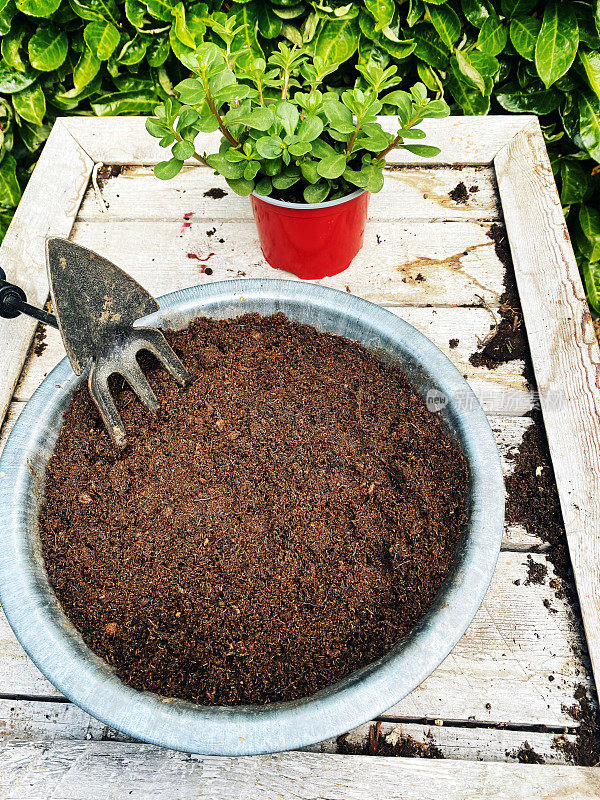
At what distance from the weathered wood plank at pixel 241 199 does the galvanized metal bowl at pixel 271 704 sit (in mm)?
408

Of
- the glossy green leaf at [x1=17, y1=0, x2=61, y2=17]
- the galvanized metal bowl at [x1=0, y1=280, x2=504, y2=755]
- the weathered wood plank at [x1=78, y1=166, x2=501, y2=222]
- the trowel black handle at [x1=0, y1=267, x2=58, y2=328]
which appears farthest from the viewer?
the glossy green leaf at [x1=17, y1=0, x2=61, y2=17]

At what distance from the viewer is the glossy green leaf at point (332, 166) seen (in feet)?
2.77

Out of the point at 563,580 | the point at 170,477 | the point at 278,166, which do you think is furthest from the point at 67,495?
the point at 563,580

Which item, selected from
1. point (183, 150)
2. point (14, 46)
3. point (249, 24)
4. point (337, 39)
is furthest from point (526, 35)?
point (14, 46)

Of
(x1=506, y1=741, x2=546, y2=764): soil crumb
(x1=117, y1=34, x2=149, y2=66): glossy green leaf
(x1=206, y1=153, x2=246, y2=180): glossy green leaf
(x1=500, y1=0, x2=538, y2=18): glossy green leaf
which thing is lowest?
(x1=506, y1=741, x2=546, y2=764): soil crumb

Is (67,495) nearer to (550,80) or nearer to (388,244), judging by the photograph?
(388,244)

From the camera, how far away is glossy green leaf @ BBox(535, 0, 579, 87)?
1.33m

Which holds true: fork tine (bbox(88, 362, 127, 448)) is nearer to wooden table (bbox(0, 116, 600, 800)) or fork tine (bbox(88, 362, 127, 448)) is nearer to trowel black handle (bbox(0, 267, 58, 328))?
trowel black handle (bbox(0, 267, 58, 328))

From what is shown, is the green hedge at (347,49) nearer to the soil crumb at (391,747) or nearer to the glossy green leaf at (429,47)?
the glossy green leaf at (429,47)

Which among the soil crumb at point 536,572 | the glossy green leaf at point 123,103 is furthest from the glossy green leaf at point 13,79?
the soil crumb at point 536,572

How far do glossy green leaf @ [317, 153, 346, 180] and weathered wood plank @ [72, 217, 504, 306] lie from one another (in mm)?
282

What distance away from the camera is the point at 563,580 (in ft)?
2.69

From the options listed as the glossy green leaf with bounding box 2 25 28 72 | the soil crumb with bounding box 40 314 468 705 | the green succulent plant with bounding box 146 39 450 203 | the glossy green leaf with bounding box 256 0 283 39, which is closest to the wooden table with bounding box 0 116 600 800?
the soil crumb with bounding box 40 314 468 705

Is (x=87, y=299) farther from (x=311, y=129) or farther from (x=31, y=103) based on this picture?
(x=31, y=103)
